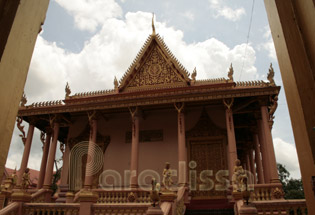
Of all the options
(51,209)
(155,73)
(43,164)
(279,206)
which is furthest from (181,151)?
(43,164)

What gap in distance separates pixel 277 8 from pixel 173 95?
941cm

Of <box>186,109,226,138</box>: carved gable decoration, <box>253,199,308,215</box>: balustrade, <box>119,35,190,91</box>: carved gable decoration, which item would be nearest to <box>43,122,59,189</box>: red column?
<box>119,35,190,91</box>: carved gable decoration

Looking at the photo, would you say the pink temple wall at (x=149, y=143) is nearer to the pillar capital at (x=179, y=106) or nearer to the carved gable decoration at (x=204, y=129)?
the carved gable decoration at (x=204, y=129)

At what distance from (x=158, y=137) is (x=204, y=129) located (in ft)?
6.84

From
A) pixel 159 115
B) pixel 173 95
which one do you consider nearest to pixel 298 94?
pixel 173 95

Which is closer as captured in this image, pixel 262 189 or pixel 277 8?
pixel 277 8

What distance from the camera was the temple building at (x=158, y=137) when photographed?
1002 centimetres

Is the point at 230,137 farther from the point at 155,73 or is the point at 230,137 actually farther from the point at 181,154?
the point at 155,73

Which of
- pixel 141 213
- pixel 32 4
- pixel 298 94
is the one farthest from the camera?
pixel 141 213

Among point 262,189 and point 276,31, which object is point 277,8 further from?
point 262,189

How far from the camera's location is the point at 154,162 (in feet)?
40.7

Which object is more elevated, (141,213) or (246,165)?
(246,165)

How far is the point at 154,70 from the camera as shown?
1406 cm

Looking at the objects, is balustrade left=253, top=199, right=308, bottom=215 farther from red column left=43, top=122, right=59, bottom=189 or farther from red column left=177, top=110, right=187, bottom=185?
red column left=43, top=122, right=59, bottom=189
